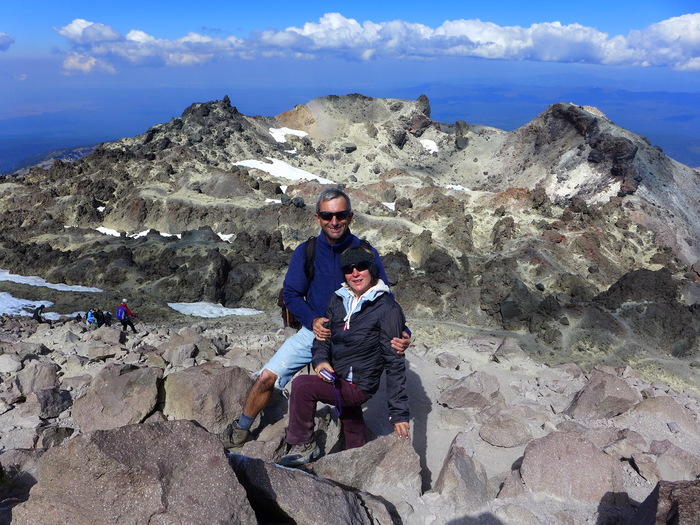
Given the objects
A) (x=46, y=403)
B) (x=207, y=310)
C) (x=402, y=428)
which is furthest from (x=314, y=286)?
(x=207, y=310)

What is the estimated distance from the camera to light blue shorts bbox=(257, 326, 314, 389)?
4.27 meters

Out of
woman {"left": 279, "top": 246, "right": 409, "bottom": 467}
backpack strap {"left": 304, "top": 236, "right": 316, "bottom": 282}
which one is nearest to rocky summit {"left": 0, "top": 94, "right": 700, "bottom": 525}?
woman {"left": 279, "top": 246, "right": 409, "bottom": 467}

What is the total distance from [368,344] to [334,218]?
3.65 ft

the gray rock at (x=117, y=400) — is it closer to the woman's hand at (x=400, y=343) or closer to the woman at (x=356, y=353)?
the woman at (x=356, y=353)

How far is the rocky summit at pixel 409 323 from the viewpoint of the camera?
3.05 m

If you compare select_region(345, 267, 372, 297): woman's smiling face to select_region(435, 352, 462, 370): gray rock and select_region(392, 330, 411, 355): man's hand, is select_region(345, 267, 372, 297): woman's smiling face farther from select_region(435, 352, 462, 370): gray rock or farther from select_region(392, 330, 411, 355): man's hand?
select_region(435, 352, 462, 370): gray rock

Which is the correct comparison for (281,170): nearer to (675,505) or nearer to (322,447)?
(322,447)

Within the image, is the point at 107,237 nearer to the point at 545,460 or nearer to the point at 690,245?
the point at 545,460

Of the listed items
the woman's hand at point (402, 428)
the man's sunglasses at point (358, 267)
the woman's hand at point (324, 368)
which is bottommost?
the woman's hand at point (402, 428)

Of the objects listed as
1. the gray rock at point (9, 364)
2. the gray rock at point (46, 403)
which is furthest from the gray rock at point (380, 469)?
the gray rock at point (9, 364)

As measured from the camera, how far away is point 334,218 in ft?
13.0

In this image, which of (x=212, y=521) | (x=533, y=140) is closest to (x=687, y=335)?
(x=212, y=521)

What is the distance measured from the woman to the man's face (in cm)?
31

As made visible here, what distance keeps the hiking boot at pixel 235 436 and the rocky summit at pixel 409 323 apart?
279mm
